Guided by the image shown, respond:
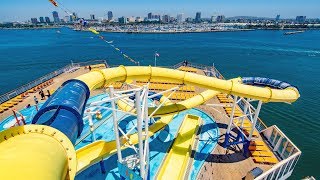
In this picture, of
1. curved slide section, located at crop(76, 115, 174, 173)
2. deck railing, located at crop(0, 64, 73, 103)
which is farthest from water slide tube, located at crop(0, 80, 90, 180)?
deck railing, located at crop(0, 64, 73, 103)

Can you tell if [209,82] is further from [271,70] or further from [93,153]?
[271,70]

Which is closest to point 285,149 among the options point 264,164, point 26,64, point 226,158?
point 264,164

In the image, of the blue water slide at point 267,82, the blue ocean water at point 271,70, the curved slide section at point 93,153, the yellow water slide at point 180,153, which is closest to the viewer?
the curved slide section at point 93,153

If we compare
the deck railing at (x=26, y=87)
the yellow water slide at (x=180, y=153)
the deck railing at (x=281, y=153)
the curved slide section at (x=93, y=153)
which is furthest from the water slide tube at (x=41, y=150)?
the deck railing at (x=26, y=87)

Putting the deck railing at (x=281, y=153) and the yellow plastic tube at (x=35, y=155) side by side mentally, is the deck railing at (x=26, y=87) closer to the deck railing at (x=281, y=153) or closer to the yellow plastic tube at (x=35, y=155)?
the yellow plastic tube at (x=35, y=155)

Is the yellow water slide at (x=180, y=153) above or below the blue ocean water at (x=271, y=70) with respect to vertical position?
above

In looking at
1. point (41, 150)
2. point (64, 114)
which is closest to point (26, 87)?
point (64, 114)

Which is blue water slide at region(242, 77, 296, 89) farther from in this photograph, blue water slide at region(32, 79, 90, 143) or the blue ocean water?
blue water slide at region(32, 79, 90, 143)
